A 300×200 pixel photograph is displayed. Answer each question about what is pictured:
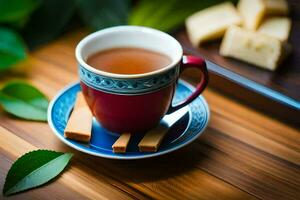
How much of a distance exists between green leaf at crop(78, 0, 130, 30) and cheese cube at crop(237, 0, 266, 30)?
0.20 meters

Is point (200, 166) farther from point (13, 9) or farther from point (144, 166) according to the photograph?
point (13, 9)

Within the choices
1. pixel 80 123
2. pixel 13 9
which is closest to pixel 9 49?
pixel 13 9

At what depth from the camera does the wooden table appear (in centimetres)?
55

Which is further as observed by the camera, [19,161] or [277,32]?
[277,32]

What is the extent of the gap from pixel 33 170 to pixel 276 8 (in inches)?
18.4

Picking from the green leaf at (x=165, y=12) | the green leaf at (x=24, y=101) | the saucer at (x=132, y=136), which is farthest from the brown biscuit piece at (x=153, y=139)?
the green leaf at (x=165, y=12)

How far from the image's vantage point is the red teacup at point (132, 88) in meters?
0.55

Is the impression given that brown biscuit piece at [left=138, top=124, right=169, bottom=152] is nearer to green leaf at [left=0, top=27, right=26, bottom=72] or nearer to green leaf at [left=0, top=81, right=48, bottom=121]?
green leaf at [left=0, top=81, right=48, bottom=121]

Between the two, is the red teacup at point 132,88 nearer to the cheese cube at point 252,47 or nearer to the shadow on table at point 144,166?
the shadow on table at point 144,166

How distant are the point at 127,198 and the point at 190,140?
0.10 metres

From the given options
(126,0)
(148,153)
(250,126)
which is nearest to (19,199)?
(148,153)

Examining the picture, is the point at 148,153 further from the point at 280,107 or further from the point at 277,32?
the point at 277,32

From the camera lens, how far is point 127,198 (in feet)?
1.78

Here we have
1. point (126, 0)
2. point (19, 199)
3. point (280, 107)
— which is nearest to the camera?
point (19, 199)
